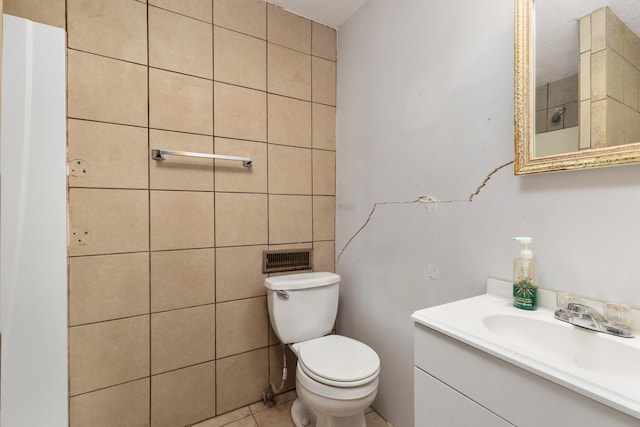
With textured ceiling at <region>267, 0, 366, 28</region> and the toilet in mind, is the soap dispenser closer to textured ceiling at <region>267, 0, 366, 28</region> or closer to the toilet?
the toilet

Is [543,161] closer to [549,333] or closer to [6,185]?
[549,333]

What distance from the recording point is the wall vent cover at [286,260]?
1646mm

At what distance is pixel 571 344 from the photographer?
0.73m

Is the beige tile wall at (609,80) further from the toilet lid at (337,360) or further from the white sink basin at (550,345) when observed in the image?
the toilet lid at (337,360)

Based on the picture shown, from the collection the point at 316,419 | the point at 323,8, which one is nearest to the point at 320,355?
the point at 316,419

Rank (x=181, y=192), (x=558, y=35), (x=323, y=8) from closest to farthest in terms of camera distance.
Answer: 1. (x=558, y=35)
2. (x=181, y=192)
3. (x=323, y=8)

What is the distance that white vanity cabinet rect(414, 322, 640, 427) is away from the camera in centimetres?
52

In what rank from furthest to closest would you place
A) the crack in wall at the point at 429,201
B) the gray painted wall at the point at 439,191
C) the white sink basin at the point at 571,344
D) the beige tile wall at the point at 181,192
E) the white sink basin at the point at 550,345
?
the beige tile wall at the point at 181,192
the crack in wall at the point at 429,201
the gray painted wall at the point at 439,191
the white sink basin at the point at 571,344
the white sink basin at the point at 550,345

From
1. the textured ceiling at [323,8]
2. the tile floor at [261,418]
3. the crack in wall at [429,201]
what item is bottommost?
the tile floor at [261,418]

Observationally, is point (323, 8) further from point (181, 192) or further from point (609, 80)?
point (609, 80)

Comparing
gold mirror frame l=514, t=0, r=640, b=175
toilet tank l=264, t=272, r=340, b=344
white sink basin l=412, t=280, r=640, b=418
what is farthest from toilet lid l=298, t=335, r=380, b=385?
gold mirror frame l=514, t=0, r=640, b=175

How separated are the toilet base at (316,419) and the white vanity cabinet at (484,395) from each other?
58 cm

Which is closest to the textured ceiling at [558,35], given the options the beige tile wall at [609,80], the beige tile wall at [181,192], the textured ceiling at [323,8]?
the beige tile wall at [609,80]

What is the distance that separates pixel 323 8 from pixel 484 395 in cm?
188
